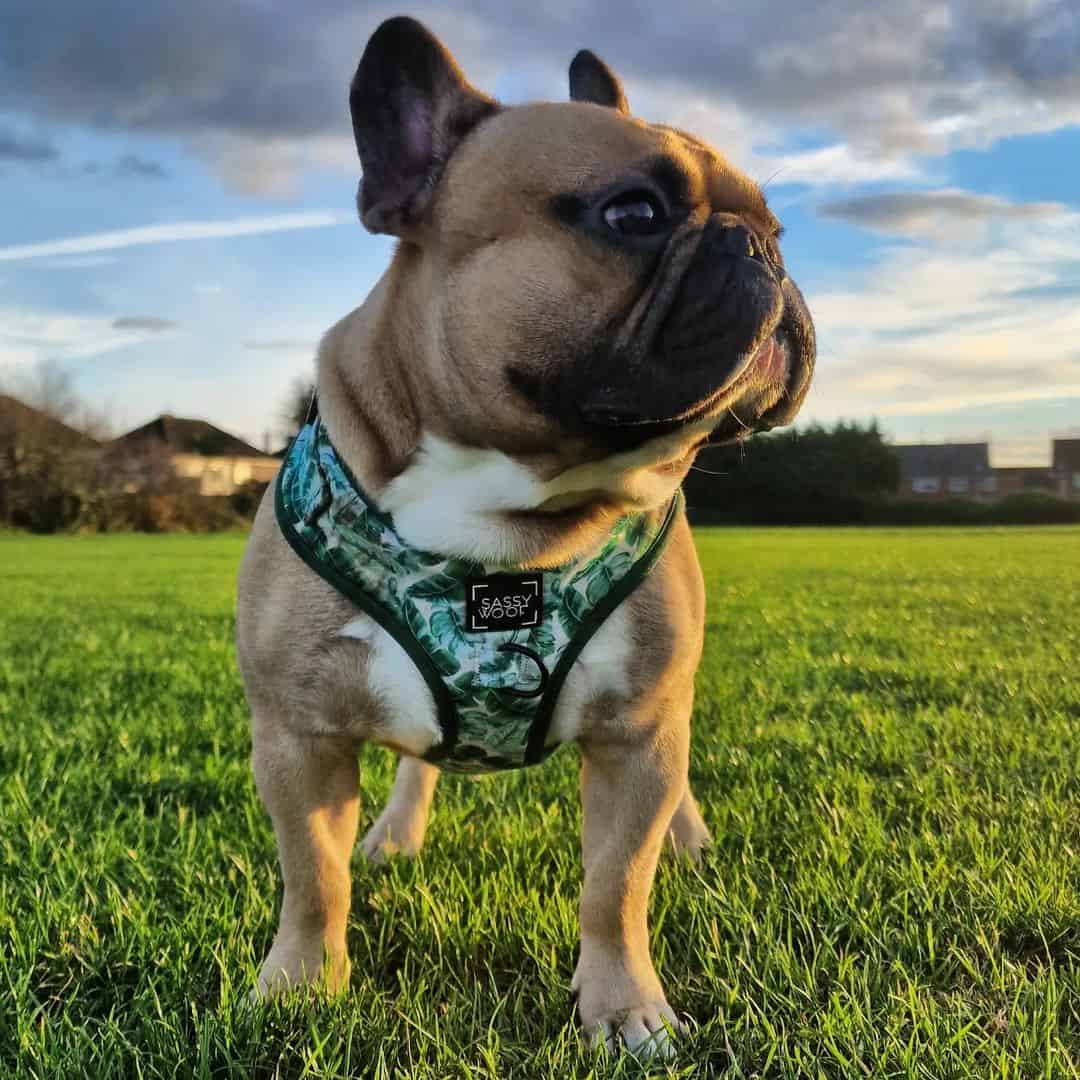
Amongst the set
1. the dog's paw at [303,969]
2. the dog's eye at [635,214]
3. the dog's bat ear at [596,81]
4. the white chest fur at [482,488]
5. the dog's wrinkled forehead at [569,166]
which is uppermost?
the dog's bat ear at [596,81]

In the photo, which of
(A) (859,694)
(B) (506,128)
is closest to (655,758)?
(B) (506,128)

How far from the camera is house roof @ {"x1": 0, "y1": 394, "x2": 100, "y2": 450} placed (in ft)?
142

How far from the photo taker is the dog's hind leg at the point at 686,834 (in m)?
3.65

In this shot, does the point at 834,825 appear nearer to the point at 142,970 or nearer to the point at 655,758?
the point at 655,758

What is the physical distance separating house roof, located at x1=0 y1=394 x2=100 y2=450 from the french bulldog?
147ft

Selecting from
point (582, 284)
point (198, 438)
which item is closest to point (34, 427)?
point (198, 438)

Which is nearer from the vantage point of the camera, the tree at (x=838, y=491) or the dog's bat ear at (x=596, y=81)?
the dog's bat ear at (x=596, y=81)

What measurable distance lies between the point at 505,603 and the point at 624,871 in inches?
30.1

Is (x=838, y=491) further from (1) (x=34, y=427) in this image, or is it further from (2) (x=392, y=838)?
(2) (x=392, y=838)

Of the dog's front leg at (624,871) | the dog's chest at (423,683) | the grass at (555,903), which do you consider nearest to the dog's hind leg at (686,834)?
the grass at (555,903)

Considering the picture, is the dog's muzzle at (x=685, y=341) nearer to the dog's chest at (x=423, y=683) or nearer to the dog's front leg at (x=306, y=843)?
the dog's chest at (x=423, y=683)

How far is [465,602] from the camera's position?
275cm

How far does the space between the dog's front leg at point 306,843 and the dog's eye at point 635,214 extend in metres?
1.48

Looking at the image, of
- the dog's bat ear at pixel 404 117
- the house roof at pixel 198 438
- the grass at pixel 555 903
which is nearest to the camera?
the grass at pixel 555 903
